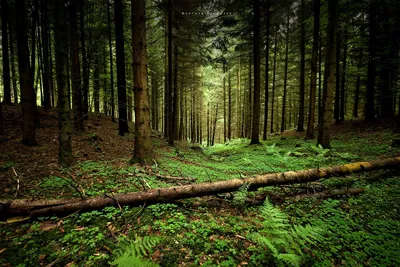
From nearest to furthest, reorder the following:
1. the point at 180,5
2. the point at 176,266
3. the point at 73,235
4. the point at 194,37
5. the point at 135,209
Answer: the point at 176,266
the point at 73,235
the point at 135,209
the point at 180,5
the point at 194,37

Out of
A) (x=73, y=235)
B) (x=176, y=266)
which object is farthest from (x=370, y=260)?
(x=73, y=235)

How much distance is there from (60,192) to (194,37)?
14.6 m

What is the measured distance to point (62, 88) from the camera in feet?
17.1

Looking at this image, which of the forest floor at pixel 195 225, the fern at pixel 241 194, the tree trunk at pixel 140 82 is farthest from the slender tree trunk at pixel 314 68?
the fern at pixel 241 194

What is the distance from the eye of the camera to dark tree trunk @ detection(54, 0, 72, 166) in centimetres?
512

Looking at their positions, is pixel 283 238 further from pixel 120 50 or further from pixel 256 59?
pixel 120 50

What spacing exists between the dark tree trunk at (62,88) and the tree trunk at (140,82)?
1.92 m

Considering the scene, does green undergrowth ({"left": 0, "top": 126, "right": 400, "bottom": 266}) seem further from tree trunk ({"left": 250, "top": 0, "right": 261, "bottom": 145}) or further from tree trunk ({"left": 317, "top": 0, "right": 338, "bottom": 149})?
tree trunk ({"left": 250, "top": 0, "right": 261, "bottom": 145})

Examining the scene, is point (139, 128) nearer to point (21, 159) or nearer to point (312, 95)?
point (21, 159)

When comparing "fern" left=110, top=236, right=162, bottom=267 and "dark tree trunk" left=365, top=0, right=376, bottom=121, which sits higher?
"dark tree trunk" left=365, top=0, right=376, bottom=121

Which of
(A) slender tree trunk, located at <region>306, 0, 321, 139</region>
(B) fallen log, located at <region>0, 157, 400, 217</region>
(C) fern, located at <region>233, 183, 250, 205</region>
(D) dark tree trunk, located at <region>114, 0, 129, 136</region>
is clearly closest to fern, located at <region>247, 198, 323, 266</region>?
(C) fern, located at <region>233, 183, 250, 205</region>

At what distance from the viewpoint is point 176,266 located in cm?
237

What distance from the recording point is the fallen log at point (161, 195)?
3.09 metres

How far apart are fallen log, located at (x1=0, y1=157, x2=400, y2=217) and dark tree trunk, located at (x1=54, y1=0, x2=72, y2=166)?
2.65 m
